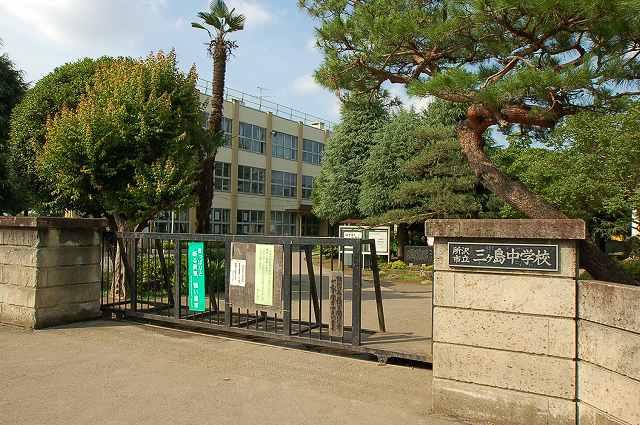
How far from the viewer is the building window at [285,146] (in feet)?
137

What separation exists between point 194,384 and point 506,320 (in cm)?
314

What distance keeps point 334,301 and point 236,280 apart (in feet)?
5.08

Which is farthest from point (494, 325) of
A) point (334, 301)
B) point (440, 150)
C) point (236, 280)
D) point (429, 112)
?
point (429, 112)

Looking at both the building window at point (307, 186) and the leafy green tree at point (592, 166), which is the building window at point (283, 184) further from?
the leafy green tree at point (592, 166)

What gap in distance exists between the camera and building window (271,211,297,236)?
42062 mm

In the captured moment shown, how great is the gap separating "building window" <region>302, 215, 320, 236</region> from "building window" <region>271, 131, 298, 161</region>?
5443 mm

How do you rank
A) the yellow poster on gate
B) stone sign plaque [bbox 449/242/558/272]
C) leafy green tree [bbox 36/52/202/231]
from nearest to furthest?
stone sign plaque [bbox 449/242/558/272] → the yellow poster on gate → leafy green tree [bbox 36/52/202/231]

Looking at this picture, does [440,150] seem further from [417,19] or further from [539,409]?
[539,409]

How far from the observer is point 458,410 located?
14.6 ft

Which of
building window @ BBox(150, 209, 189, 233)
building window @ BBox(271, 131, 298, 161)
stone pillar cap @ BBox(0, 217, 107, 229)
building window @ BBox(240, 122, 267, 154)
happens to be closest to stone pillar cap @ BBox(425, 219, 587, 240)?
stone pillar cap @ BBox(0, 217, 107, 229)

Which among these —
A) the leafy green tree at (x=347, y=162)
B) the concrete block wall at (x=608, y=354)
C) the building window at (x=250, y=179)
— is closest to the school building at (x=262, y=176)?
the building window at (x=250, y=179)

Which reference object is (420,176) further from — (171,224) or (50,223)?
(171,224)

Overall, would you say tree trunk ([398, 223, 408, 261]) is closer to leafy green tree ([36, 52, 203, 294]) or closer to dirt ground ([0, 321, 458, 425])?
leafy green tree ([36, 52, 203, 294])

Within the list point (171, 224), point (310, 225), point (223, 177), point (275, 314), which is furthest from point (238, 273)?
point (310, 225)
